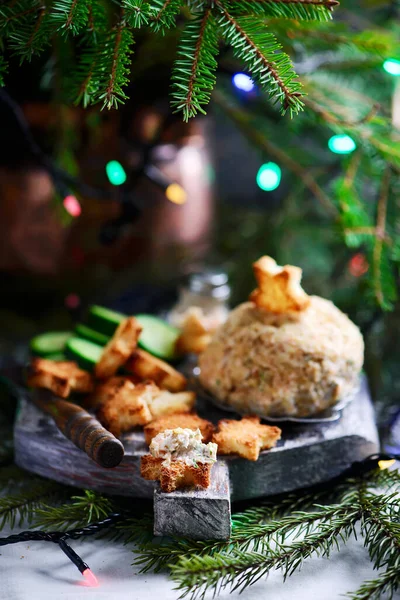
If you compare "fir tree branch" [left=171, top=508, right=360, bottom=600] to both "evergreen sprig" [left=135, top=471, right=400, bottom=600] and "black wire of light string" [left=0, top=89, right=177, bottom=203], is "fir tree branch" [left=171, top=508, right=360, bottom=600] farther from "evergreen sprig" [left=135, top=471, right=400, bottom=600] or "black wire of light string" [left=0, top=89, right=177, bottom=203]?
"black wire of light string" [left=0, top=89, right=177, bottom=203]

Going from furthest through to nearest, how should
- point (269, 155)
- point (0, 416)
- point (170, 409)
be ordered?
point (269, 155) < point (0, 416) < point (170, 409)

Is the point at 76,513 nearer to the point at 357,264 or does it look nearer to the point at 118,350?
the point at 118,350

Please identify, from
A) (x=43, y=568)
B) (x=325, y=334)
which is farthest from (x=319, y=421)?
(x=43, y=568)

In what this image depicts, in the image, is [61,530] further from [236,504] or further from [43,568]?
[236,504]

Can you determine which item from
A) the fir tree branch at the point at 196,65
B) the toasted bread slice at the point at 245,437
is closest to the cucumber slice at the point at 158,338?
the toasted bread slice at the point at 245,437

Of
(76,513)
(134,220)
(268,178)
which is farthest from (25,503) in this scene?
(268,178)

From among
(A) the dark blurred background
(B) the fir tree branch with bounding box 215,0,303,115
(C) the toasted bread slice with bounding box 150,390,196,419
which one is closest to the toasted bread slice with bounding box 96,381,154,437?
(C) the toasted bread slice with bounding box 150,390,196,419

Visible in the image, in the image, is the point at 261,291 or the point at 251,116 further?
the point at 251,116
